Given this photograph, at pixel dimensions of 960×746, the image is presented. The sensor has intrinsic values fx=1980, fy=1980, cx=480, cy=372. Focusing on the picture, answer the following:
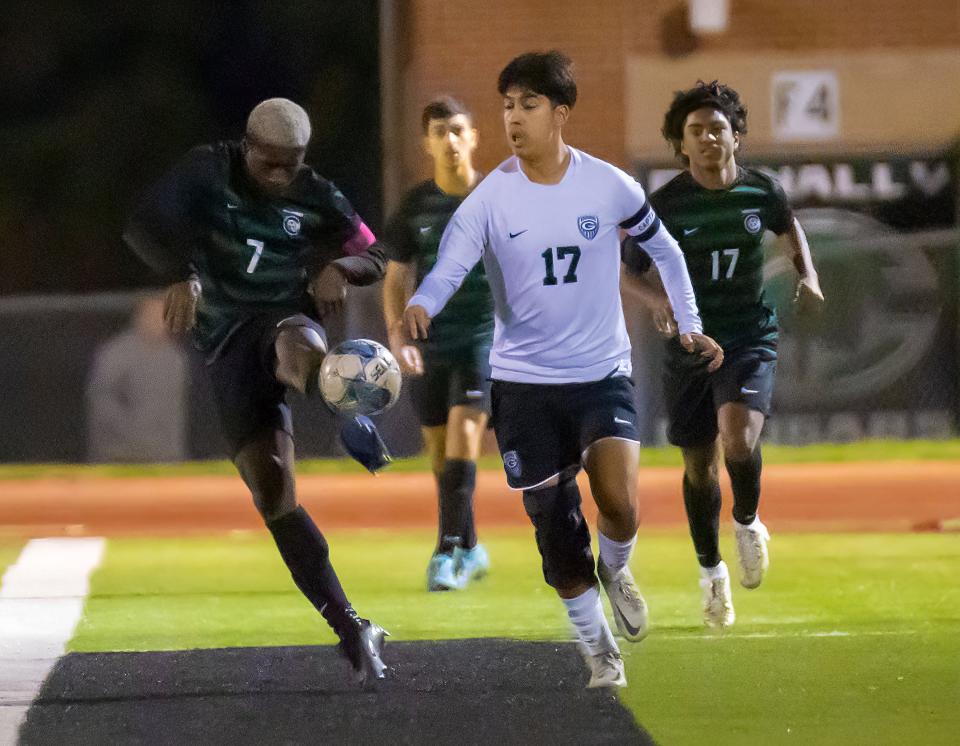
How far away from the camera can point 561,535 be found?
695 cm

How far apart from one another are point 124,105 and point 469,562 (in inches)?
678

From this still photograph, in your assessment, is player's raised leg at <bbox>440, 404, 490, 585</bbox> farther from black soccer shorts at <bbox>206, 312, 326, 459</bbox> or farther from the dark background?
the dark background

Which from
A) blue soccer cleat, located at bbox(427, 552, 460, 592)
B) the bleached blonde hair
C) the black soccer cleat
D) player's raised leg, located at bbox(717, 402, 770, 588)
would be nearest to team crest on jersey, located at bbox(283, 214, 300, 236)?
the bleached blonde hair

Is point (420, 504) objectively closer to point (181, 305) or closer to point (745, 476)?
point (745, 476)

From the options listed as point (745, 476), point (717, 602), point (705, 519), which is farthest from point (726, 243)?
point (717, 602)

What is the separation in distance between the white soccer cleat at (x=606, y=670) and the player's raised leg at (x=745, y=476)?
179 centimetres

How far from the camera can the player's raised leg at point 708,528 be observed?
8359mm

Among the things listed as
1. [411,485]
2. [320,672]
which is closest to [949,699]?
[320,672]

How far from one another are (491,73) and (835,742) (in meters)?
12.9

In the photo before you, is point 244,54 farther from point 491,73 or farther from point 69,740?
point 69,740

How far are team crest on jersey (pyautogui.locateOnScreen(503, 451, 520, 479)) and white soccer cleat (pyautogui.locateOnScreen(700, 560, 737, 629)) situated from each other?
1.72 meters

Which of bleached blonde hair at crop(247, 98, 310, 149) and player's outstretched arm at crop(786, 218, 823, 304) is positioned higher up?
bleached blonde hair at crop(247, 98, 310, 149)

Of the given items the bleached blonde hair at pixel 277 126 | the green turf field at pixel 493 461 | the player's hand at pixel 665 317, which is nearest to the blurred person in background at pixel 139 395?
the green turf field at pixel 493 461

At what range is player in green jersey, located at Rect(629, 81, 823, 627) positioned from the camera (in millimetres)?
8453
